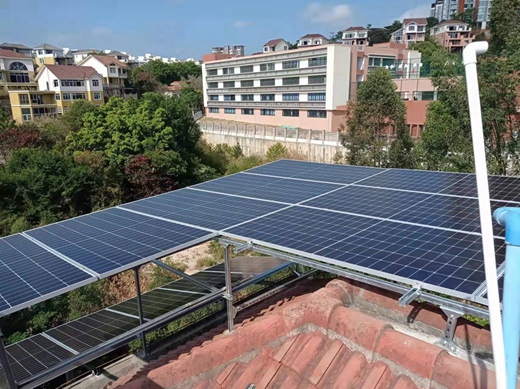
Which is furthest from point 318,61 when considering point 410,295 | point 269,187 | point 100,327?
point 410,295

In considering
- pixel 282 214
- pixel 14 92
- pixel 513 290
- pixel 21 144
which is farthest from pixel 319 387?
pixel 14 92

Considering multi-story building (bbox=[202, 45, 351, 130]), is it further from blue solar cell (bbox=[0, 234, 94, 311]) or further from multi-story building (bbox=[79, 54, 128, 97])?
blue solar cell (bbox=[0, 234, 94, 311])

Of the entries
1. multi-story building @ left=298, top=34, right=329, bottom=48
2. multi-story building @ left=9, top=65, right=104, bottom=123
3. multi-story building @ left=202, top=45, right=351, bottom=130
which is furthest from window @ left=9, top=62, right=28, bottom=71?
multi-story building @ left=298, top=34, right=329, bottom=48

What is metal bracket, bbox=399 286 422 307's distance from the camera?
4195 millimetres

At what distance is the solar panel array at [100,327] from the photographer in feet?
27.2

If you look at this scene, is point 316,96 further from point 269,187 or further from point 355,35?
point 355,35

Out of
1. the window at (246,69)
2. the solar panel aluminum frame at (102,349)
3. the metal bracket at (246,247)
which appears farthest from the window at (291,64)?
the metal bracket at (246,247)

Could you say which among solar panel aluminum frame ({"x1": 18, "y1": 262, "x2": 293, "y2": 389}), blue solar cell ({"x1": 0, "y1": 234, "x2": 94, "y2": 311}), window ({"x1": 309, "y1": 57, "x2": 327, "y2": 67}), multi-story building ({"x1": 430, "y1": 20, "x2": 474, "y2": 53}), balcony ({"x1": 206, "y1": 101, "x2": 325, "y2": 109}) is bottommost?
solar panel aluminum frame ({"x1": 18, "y1": 262, "x2": 293, "y2": 389})

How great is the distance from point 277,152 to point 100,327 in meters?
28.5

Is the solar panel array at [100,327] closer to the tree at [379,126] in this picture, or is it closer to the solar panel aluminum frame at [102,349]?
the solar panel aluminum frame at [102,349]

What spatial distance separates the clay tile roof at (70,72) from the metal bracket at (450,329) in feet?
197

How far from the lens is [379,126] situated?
73.2 feet

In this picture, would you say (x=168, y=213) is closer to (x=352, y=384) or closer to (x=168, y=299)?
(x=168, y=299)

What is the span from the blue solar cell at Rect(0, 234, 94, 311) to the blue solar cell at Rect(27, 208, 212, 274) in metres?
0.26
